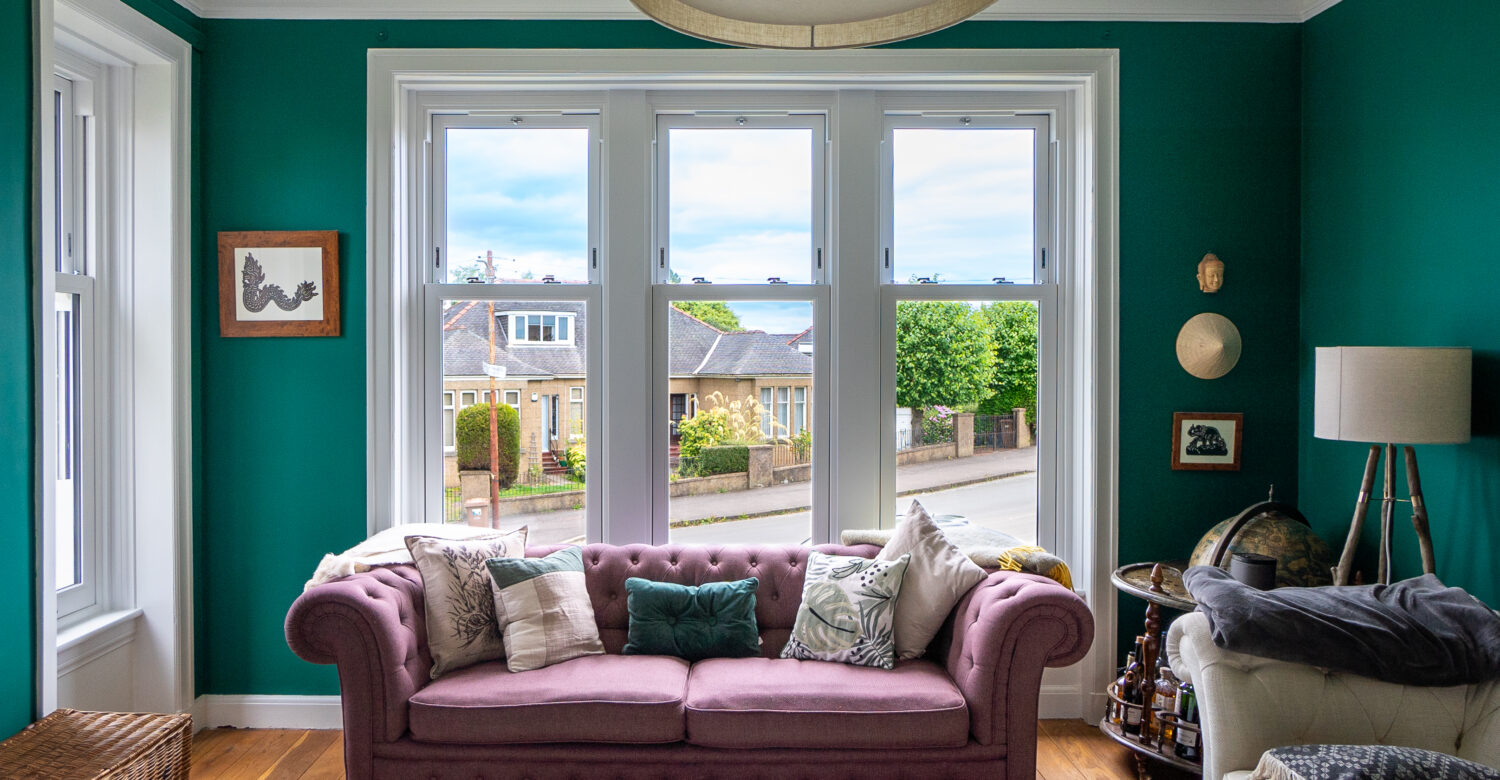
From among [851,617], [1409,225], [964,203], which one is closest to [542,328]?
[851,617]

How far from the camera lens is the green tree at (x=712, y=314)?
345 cm

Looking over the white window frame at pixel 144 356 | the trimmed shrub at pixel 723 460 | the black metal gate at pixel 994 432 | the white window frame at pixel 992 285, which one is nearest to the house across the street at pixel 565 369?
the trimmed shrub at pixel 723 460

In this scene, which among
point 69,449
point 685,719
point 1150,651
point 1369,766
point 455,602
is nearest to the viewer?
point 1369,766

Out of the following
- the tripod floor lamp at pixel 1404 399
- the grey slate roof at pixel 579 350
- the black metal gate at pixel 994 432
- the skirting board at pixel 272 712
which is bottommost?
the skirting board at pixel 272 712

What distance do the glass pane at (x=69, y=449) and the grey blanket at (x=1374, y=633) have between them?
3.67m

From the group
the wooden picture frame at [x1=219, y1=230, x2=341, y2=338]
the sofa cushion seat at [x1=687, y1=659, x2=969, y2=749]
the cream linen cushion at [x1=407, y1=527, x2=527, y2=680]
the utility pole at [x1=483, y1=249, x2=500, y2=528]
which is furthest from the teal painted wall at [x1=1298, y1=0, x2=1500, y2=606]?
the wooden picture frame at [x1=219, y1=230, x2=341, y2=338]

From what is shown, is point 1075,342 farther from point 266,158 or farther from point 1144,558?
point 266,158

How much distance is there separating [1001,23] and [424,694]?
10.2ft

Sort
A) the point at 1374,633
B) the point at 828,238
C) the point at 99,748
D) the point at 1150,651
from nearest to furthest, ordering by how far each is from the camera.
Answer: the point at 1374,633 → the point at 99,748 → the point at 1150,651 → the point at 828,238

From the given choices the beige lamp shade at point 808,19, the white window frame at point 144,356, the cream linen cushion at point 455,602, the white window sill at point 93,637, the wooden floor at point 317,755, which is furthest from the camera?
the white window frame at point 144,356

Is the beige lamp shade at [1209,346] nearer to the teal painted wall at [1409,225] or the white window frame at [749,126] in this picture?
the teal painted wall at [1409,225]

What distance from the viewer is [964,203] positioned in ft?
11.4

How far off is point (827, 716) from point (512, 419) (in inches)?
69.6

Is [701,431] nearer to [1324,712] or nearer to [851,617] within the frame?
[851,617]
